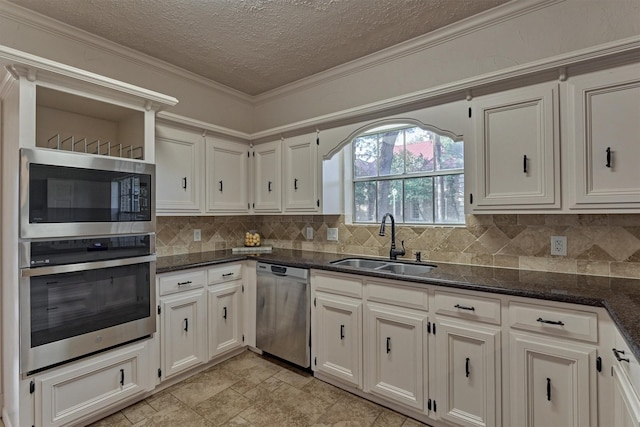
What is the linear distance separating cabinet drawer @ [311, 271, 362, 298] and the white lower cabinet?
1.32 m

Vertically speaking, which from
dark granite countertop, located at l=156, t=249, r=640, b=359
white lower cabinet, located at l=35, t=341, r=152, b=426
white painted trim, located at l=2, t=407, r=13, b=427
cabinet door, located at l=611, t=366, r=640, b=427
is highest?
dark granite countertop, located at l=156, t=249, r=640, b=359

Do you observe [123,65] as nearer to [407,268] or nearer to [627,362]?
[407,268]

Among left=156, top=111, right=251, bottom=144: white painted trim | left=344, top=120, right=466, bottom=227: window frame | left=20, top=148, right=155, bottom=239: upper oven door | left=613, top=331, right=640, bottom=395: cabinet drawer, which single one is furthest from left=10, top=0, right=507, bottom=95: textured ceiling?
left=613, top=331, right=640, bottom=395: cabinet drawer

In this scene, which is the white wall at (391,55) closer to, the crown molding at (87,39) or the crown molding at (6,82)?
the crown molding at (87,39)

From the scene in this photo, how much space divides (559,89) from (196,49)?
→ 107 inches

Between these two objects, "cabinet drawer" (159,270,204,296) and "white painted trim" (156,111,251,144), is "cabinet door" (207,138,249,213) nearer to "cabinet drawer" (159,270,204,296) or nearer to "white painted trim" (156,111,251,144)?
"white painted trim" (156,111,251,144)

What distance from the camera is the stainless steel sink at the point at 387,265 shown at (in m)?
2.43

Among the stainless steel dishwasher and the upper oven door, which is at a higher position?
the upper oven door

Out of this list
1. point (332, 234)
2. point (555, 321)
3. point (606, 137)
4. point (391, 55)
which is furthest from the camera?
point (332, 234)

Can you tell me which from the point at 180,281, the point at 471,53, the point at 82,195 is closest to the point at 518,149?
the point at 471,53

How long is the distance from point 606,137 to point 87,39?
3.58 metres

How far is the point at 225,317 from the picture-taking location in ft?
9.40

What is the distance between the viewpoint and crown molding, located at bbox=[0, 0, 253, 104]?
216cm

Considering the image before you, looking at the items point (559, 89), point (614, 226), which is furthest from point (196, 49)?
point (614, 226)
